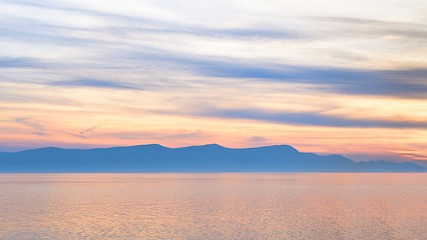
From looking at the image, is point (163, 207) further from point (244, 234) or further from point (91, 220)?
point (244, 234)

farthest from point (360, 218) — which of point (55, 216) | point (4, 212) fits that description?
point (4, 212)

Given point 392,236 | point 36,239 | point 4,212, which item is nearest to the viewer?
point 36,239

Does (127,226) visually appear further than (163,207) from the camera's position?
No

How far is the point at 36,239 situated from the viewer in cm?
5928

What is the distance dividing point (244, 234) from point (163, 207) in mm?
36527

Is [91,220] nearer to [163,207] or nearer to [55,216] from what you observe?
[55,216]

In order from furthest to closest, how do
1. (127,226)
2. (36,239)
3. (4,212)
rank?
1. (4,212)
2. (127,226)
3. (36,239)

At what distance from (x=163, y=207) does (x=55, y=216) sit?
2108 cm

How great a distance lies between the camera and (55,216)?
81.9 m

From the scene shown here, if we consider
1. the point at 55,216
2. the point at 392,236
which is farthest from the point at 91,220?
the point at 392,236

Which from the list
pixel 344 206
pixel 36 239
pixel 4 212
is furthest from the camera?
pixel 344 206

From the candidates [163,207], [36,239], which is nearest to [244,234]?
[36,239]

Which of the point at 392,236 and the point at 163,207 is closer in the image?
the point at 392,236

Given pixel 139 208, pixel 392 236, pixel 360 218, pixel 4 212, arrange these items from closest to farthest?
pixel 392 236, pixel 360 218, pixel 4 212, pixel 139 208
